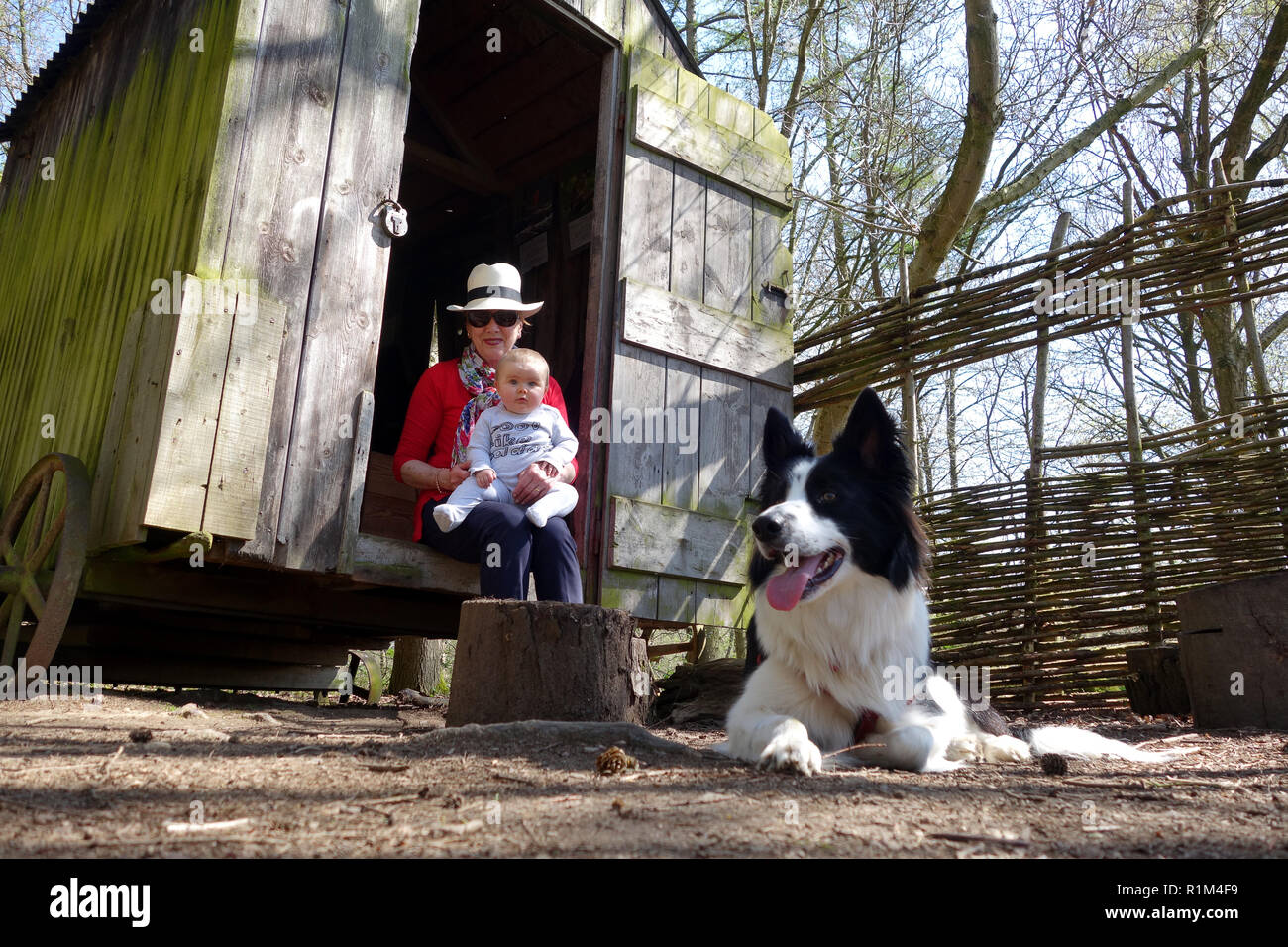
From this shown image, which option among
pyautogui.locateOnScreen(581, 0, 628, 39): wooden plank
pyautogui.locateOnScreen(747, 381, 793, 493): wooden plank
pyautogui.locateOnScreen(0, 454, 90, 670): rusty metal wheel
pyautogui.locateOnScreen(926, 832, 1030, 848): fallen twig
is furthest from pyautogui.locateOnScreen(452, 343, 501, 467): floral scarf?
pyautogui.locateOnScreen(926, 832, 1030, 848): fallen twig

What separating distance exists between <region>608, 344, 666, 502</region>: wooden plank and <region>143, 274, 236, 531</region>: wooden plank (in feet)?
6.92

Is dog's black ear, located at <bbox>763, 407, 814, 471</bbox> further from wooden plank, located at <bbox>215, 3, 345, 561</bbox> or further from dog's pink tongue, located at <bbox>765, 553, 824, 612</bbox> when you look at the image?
wooden plank, located at <bbox>215, 3, 345, 561</bbox>

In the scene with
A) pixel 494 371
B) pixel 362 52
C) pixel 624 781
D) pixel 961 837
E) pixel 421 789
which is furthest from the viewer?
pixel 494 371

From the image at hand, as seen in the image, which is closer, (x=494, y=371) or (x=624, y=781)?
(x=624, y=781)

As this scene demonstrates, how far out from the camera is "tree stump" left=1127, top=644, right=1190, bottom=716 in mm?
5125

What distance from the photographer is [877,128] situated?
10.5 meters

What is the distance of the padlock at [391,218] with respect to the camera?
459 cm

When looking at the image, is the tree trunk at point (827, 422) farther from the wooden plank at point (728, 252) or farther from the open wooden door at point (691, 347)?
the wooden plank at point (728, 252)

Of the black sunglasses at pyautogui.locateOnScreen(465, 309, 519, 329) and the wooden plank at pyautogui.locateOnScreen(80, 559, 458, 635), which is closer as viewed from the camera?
the wooden plank at pyautogui.locateOnScreen(80, 559, 458, 635)

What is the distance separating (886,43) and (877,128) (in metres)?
0.93
